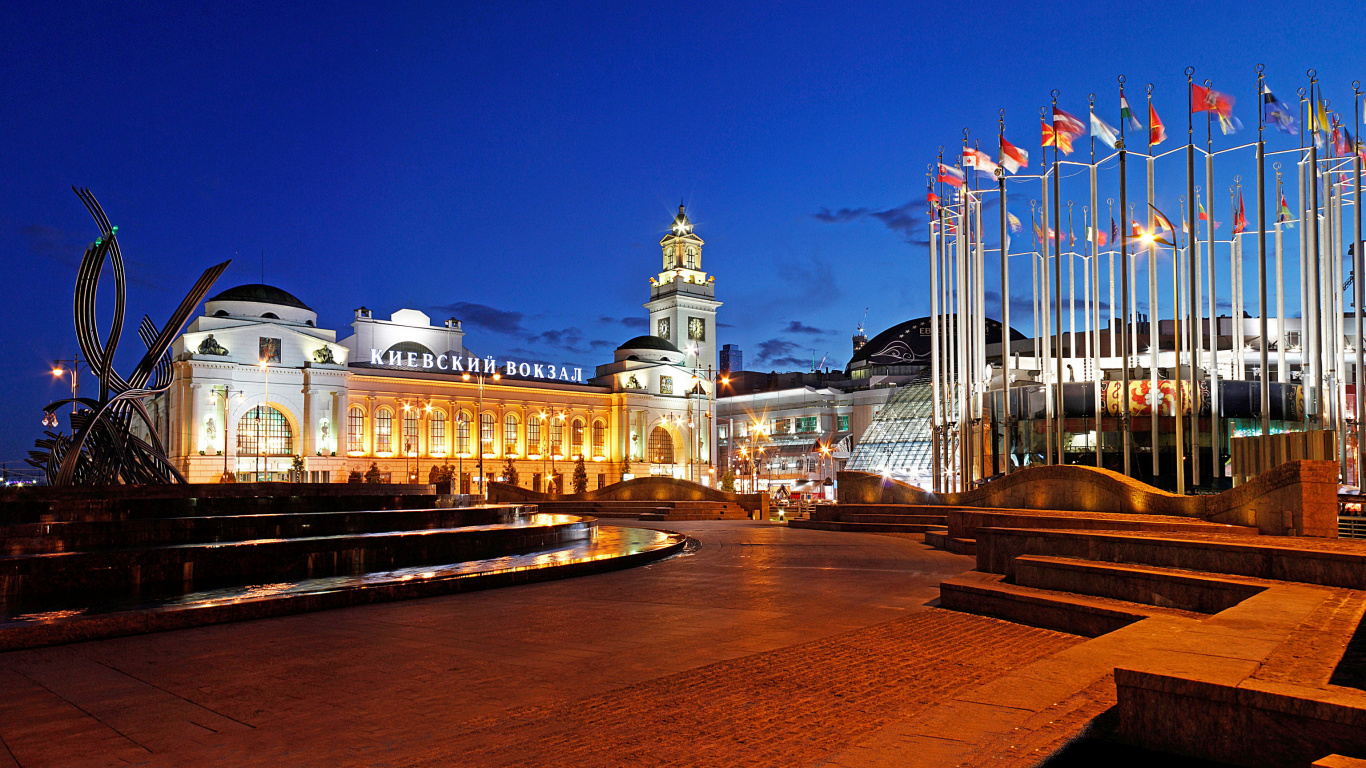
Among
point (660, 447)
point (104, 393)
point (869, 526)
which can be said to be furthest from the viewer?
→ point (660, 447)

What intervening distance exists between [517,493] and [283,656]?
3770cm

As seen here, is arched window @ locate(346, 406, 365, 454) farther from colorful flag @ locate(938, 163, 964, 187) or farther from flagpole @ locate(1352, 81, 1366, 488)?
flagpole @ locate(1352, 81, 1366, 488)

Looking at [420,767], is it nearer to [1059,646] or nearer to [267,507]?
[1059,646]

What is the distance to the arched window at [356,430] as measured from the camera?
76.7 m

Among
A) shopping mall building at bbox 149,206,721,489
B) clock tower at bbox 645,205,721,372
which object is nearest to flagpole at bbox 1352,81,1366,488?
shopping mall building at bbox 149,206,721,489

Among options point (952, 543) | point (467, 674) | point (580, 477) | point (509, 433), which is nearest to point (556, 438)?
point (509, 433)

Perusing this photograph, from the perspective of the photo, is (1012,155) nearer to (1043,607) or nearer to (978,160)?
(978,160)

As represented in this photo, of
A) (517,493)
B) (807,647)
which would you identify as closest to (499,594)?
(807,647)

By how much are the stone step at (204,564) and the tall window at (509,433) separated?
237 feet

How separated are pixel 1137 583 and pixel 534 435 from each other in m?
81.7

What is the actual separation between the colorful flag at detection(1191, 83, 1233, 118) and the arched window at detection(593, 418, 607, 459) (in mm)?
72379

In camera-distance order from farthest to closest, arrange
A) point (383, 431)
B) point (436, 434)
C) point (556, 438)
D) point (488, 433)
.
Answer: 1. point (556, 438)
2. point (488, 433)
3. point (436, 434)
4. point (383, 431)

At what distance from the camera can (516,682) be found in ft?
22.2

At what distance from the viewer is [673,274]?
109438mm
